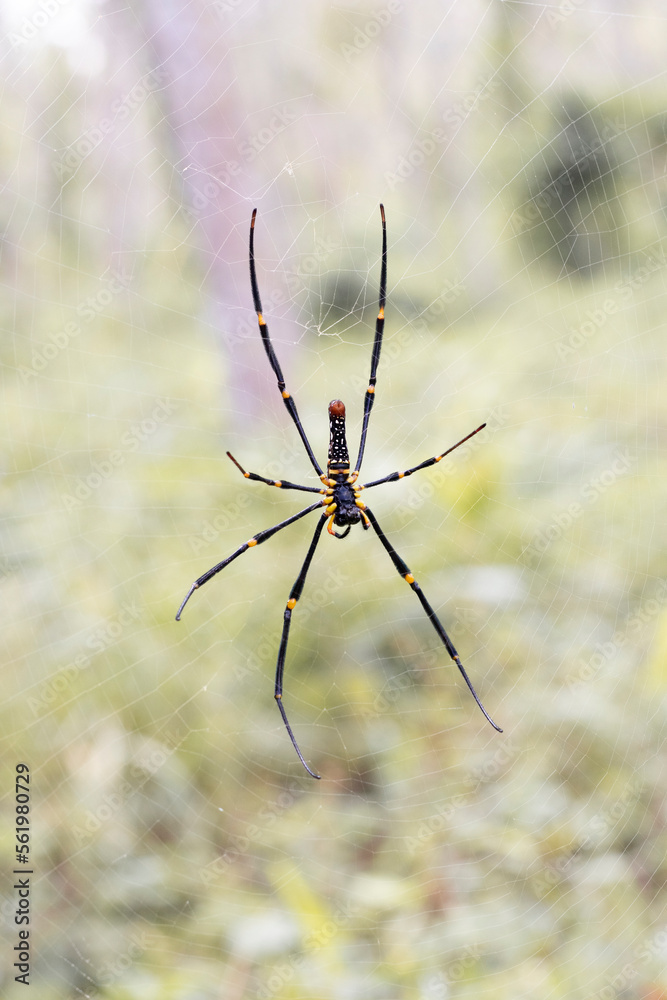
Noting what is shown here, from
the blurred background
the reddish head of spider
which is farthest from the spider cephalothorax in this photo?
the blurred background

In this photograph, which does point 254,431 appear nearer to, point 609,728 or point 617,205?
point 609,728

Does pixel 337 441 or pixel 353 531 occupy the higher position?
pixel 353 531

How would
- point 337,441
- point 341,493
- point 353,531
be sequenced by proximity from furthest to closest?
point 353,531 < point 341,493 < point 337,441

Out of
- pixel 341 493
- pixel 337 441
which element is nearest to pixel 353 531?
pixel 341 493

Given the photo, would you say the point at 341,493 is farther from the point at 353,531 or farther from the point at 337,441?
the point at 353,531

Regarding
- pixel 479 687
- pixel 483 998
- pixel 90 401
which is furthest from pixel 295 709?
pixel 90 401

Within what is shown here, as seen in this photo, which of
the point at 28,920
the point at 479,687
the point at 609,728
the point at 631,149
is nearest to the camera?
the point at 28,920

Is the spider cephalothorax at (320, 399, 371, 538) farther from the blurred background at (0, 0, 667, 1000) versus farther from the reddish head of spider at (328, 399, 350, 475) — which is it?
the blurred background at (0, 0, 667, 1000)

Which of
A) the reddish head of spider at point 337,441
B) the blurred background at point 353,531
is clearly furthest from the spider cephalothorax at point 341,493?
the blurred background at point 353,531
